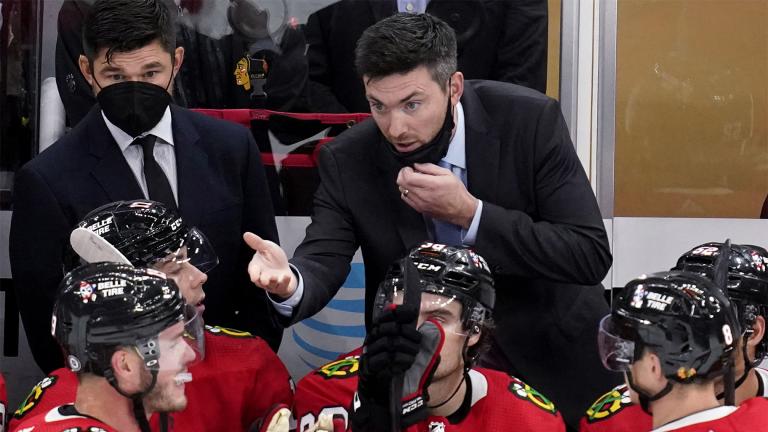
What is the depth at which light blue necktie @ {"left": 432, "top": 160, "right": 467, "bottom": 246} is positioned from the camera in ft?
12.1

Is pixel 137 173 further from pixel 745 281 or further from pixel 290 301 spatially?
pixel 745 281

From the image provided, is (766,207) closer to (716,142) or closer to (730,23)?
(716,142)

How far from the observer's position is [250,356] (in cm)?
362

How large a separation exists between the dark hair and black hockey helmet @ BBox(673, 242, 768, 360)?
89cm

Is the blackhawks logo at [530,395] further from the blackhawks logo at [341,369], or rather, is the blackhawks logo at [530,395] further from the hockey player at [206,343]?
the hockey player at [206,343]

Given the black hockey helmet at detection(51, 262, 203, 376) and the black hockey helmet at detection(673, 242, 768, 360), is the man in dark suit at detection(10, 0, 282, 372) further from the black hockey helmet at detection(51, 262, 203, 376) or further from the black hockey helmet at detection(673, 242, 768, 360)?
the black hockey helmet at detection(673, 242, 768, 360)

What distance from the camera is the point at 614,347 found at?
10.1 ft

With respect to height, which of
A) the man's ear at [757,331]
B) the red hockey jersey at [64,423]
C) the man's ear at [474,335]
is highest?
the red hockey jersey at [64,423]

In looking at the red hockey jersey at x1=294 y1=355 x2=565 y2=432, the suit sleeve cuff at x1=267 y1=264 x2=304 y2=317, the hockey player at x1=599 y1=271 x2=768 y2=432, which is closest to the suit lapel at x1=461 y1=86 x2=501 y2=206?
the red hockey jersey at x1=294 y1=355 x2=565 y2=432

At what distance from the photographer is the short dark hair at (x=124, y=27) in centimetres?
370

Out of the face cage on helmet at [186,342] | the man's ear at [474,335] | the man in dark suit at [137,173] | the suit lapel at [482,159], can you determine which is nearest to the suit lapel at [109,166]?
the man in dark suit at [137,173]

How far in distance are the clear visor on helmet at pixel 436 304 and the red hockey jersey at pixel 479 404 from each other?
17cm

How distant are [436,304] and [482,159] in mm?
517

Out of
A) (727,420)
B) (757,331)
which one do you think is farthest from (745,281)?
(727,420)
